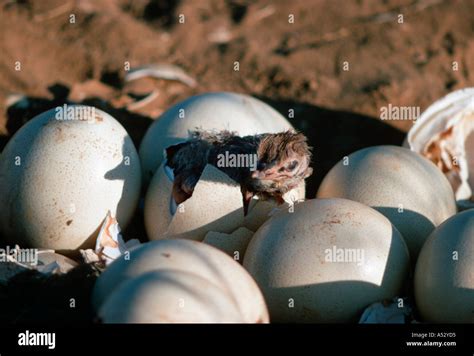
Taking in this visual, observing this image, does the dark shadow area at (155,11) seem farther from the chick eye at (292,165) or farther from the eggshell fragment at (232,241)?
the eggshell fragment at (232,241)

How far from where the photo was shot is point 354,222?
390 centimetres

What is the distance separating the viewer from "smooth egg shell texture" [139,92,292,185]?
4.78 metres

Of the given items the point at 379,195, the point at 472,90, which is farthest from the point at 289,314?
the point at 472,90

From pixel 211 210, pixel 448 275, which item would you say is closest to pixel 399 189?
pixel 448 275

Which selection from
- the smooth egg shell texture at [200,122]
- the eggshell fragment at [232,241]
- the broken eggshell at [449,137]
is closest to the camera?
the eggshell fragment at [232,241]

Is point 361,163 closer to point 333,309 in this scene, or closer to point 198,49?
point 333,309

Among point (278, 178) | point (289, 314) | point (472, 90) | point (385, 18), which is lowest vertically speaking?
point (289, 314)

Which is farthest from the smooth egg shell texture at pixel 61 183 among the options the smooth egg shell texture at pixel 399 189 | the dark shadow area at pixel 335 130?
the dark shadow area at pixel 335 130

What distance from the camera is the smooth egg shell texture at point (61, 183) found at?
14.3 ft

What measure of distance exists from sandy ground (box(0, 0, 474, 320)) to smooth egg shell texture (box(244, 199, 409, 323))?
173 centimetres

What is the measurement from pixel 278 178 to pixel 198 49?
10.9 feet

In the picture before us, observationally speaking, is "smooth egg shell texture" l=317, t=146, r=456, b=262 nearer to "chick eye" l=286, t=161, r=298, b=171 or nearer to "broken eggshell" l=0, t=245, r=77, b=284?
"chick eye" l=286, t=161, r=298, b=171

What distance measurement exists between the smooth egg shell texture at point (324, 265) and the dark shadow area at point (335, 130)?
1957mm

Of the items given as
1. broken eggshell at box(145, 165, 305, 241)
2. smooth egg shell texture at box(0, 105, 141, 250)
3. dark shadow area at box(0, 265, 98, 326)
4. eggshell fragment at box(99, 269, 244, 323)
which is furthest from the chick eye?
eggshell fragment at box(99, 269, 244, 323)
